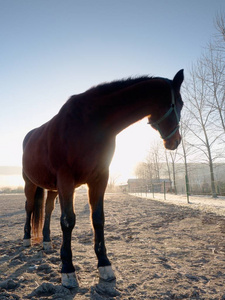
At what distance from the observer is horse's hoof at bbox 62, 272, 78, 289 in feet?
7.25

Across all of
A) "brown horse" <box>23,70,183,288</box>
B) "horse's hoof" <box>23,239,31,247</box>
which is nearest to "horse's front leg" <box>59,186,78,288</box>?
"brown horse" <box>23,70,183,288</box>

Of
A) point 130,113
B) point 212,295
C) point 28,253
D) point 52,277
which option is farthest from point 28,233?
point 212,295

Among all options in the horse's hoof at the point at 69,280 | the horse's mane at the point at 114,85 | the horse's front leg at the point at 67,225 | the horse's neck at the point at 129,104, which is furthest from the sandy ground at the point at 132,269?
the horse's mane at the point at 114,85

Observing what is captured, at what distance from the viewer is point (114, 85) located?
295 cm

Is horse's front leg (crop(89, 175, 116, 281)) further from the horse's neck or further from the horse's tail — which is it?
the horse's tail

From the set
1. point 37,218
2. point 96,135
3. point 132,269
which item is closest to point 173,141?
point 96,135

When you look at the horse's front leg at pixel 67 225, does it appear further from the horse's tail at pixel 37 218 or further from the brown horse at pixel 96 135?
the horse's tail at pixel 37 218

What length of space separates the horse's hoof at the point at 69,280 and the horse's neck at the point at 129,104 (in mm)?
1756

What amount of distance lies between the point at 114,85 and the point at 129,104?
377 mm

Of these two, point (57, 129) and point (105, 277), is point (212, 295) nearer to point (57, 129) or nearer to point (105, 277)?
point (105, 277)

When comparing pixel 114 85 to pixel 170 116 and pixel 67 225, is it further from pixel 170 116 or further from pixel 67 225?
pixel 67 225

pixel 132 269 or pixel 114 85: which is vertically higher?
pixel 114 85

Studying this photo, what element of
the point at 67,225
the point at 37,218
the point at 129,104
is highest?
the point at 129,104

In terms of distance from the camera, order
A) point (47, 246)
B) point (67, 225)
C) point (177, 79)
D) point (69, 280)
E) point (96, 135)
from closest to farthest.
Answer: point (69, 280), point (67, 225), point (96, 135), point (177, 79), point (47, 246)
